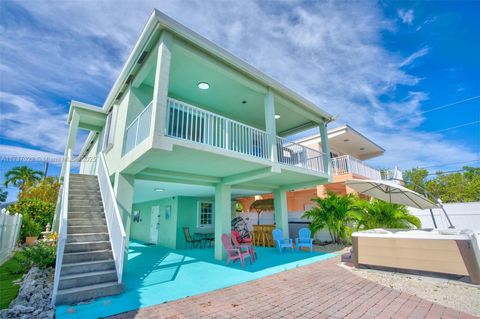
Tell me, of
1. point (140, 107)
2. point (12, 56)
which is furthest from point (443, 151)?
point (12, 56)

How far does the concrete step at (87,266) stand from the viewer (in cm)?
497

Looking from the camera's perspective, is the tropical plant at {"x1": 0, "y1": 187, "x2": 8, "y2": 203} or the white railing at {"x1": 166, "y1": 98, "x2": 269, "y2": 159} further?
the tropical plant at {"x1": 0, "y1": 187, "x2": 8, "y2": 203}

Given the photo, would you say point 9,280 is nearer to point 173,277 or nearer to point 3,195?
point 173,277

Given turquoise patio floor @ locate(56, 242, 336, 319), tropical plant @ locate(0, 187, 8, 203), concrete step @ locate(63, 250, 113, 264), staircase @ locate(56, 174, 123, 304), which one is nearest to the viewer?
turquoise patio floor @ locate(56, 242, 336, 319)

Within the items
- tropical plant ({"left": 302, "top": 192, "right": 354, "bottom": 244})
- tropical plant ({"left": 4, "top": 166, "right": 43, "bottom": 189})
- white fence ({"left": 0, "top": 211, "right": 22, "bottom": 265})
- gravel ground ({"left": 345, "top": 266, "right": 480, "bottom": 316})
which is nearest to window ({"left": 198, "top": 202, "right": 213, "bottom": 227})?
tropical plant ({"left": 302, "top": 192, "right": 354, "bottom": 244})

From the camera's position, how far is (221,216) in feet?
29.6

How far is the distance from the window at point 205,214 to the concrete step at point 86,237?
7585mm

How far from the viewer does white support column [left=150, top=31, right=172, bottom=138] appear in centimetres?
495

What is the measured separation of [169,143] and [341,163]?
13686mm

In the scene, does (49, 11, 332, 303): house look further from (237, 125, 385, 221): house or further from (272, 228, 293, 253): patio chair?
(237, 125, 385, 221): house

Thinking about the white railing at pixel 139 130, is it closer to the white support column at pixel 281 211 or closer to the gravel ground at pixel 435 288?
the gravel ground at pixel 435 288

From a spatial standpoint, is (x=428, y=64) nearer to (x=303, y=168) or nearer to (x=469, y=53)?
(x=469, y=53)

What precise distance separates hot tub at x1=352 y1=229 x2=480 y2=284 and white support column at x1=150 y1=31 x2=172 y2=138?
696 cm

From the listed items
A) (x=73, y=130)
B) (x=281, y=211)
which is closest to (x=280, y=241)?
(x=281, y=211)
